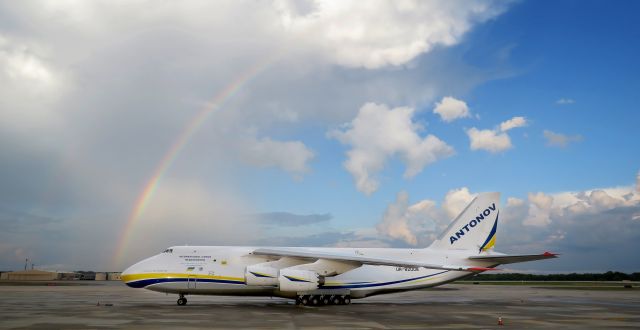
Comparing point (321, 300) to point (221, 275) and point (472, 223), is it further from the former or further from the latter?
point (472, 223)

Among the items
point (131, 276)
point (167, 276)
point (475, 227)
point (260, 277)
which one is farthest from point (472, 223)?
point (131, 276)

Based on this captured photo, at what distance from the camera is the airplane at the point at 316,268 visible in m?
21.8

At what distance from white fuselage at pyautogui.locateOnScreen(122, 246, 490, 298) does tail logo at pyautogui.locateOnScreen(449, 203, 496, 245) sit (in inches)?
155

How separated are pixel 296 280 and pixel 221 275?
3.97m

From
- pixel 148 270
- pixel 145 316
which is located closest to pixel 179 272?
pixel 148 270

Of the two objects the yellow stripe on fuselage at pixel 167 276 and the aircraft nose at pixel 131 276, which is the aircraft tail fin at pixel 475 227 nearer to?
the yellow stripe on fuselage at pixel 167 276

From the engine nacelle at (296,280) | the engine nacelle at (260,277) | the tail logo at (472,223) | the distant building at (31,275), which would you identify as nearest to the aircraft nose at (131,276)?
the engine nacelle at (260,277)

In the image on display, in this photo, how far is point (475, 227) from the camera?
2639cm

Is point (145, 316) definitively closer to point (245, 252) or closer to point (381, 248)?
point (245, 252)

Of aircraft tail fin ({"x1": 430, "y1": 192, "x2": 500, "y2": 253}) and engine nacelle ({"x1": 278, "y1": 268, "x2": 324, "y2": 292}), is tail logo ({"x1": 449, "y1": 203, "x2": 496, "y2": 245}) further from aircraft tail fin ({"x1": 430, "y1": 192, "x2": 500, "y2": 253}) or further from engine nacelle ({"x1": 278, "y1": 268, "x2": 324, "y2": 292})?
engine nacelle ({"x1": 278, "y1": 268, "x2": 324, "y2": 292})

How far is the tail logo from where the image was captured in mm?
26438

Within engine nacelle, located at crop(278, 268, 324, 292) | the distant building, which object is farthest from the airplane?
the distant building

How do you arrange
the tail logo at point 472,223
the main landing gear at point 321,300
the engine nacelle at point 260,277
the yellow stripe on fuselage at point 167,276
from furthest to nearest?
1. the tail logo at point 472,223
2. the main landing gear at point 321,300
3. the yellow stripe on fuselage at point 167,276
4. the engine nacelle at point 260,277

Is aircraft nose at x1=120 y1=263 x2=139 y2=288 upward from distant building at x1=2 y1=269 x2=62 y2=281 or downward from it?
upward
